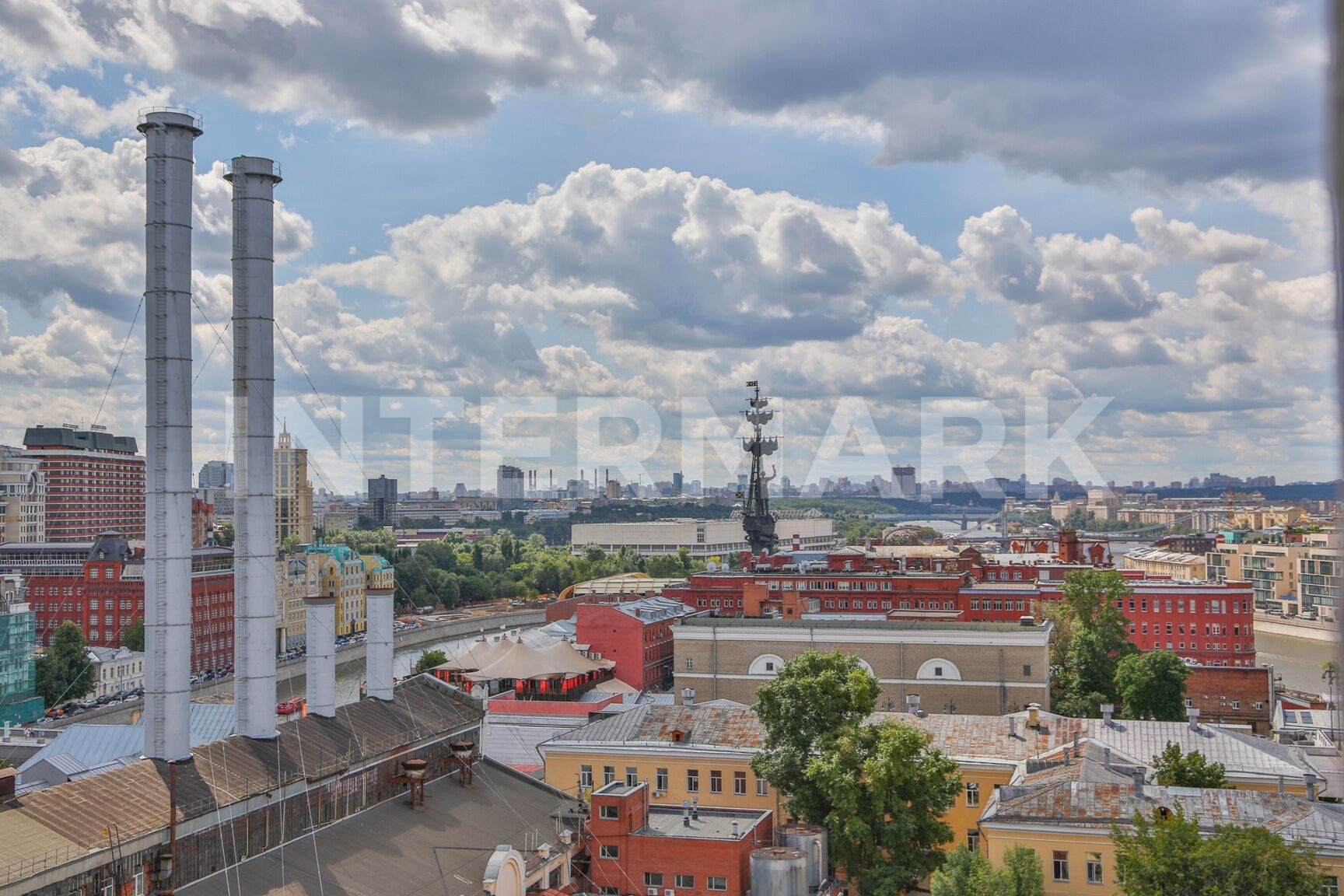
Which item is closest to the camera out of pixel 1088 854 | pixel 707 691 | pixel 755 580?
pixel 1088 854

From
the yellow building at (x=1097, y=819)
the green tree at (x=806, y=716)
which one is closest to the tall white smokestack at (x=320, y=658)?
the green tree at (x=806, y=716)

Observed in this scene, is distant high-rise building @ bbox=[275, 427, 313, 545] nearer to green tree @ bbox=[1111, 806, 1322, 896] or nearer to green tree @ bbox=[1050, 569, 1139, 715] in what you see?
green tree @ bbox=[1050, 569, 1139, 715]

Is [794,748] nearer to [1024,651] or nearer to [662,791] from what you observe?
[662,791]

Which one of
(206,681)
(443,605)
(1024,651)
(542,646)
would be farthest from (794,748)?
(443,605)

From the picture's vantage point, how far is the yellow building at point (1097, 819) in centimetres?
1499

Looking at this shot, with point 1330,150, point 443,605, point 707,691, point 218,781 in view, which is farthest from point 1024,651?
point 443,605

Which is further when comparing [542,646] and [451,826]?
[542,646]

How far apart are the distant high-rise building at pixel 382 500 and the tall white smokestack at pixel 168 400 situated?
113744mm

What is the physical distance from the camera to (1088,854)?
15.4 metres

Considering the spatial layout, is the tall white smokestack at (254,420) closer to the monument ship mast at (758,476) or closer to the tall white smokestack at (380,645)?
the tall white smokestack at (380,645)

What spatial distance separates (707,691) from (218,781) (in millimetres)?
17592

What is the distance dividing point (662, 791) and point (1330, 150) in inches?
845

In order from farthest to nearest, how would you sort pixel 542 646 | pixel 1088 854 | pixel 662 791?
pixel 542 646, pixel 662 791, pixel 1088 854

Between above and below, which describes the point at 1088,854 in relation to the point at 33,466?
below
